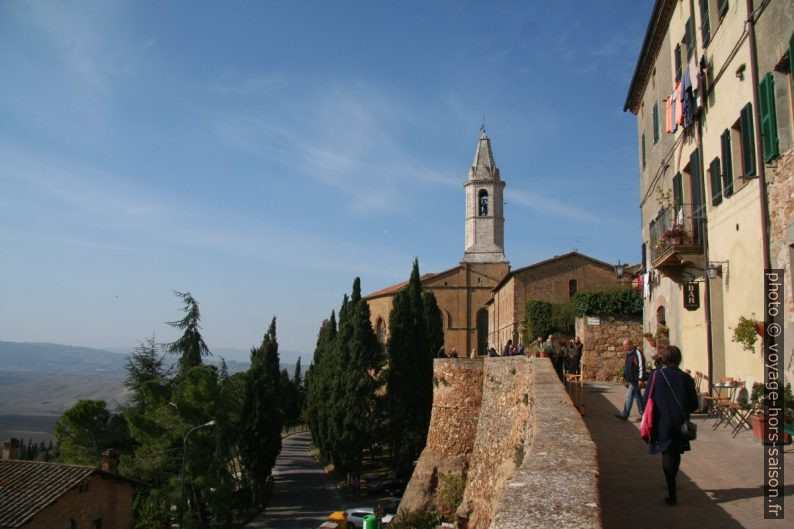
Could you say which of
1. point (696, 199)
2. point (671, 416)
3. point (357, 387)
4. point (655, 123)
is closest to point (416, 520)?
point (696, 199)

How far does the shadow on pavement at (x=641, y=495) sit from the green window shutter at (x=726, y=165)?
5341 mm

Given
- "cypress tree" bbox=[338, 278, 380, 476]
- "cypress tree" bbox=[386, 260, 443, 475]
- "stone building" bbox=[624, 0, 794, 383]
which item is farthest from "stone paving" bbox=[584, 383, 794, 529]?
"cypress tree" bbox=[338, 278, 380, 476]

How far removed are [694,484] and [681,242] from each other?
26.7 ft

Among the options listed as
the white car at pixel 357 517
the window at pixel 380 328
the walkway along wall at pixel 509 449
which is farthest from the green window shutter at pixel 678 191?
the window at pixel 380 328

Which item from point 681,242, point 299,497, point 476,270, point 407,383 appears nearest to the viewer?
point 681,242

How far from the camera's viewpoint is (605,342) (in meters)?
25.0

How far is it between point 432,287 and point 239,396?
96.5 ft

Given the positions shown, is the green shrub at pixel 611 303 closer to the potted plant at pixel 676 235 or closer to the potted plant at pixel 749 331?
the potted plant at pixel 676 235

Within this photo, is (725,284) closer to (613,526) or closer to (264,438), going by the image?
(613,526)

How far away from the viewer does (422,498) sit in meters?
18.4

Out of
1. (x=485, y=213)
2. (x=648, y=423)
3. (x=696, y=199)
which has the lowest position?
(x=648, y=423)

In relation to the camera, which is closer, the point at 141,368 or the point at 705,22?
the point at 705,22

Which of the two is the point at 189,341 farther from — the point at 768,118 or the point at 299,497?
the point at 768,118

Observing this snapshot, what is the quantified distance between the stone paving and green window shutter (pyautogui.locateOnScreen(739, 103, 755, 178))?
4.53m
